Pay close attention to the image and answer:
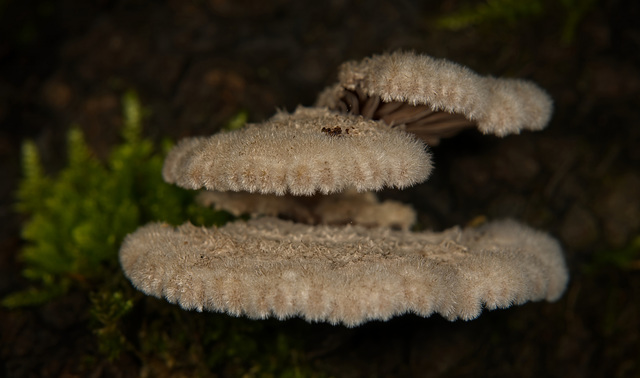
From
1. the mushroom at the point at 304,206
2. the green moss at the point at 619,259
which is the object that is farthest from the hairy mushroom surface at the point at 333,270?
the green moss at the point at 619,259

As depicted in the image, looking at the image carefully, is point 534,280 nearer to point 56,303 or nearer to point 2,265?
point 56,303

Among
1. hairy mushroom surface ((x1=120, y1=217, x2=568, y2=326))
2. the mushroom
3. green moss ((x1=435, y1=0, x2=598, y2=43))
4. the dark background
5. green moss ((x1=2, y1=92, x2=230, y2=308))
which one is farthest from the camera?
green moss ((x1=435, y1=0, x2=598, y2=43))

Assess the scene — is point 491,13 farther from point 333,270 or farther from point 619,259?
point 333,270

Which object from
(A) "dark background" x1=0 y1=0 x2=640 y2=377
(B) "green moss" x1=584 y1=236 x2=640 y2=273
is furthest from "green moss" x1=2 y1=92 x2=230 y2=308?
(B) "green moss" x1=584 y1=236 x2=640 y2=273

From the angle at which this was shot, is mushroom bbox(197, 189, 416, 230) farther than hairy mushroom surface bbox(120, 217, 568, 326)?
Yes

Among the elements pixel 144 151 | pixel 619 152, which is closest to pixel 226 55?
pixel 144 151

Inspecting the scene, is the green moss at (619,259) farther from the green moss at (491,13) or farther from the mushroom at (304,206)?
the green moss at (491,13)

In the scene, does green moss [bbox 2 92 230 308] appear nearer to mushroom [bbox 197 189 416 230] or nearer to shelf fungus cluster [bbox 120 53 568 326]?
mushroom [bbox 197 189 416 230]
